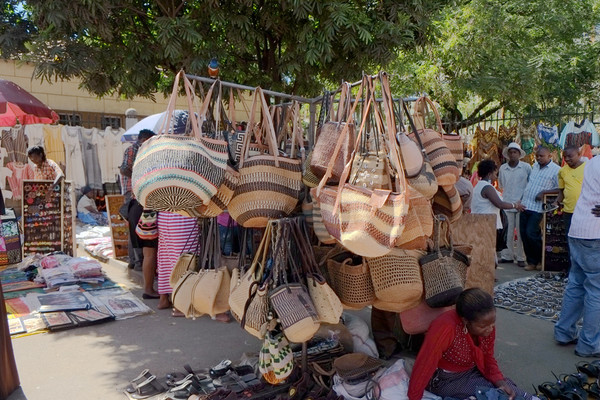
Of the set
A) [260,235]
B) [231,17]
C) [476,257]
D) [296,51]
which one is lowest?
[476,257]

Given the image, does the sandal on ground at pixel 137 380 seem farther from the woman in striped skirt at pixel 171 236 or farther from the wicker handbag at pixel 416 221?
the wicker handbag at pixel 416 221

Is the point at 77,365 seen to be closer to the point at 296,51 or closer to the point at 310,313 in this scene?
the point at 310,313

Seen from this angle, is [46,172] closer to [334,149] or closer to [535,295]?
[334,149]

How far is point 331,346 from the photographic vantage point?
3.64m

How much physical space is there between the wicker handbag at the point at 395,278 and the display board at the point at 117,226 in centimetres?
525

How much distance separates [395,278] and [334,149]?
0.80m

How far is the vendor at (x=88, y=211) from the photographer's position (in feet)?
36.4

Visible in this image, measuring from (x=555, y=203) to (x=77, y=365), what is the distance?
612cm

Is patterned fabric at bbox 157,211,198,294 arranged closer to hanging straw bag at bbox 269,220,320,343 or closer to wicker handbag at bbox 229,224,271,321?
wicker handbag at bbox 229,224,271,321

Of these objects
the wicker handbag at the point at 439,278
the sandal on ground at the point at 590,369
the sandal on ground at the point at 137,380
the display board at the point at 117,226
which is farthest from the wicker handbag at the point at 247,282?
the display board at the point at 117,226

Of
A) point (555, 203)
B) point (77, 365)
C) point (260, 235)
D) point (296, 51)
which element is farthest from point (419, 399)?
point (555, 203)

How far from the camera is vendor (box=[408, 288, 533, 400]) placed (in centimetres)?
277

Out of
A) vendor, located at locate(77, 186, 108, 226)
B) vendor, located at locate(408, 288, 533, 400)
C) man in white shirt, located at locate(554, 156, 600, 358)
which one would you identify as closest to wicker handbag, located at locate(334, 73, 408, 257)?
vendor, located at locate(408, 288, 533, 400)

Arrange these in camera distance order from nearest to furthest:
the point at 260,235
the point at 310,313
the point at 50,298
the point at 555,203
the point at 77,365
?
the point at 310,313 → the point at 260,235 → the point at 77,365 → the point at 50,298 → the point at 555,203
